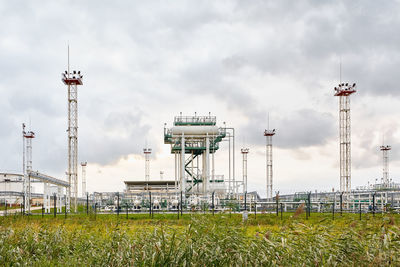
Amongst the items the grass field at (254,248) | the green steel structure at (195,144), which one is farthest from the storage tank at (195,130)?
the grass field at (254,248)

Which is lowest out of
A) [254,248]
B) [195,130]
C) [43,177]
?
[43,177]

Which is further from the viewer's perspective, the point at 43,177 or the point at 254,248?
the point at 43,177

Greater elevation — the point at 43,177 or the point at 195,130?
the point at 195,130

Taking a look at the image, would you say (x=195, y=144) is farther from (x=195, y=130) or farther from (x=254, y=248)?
(x=254, y=248)

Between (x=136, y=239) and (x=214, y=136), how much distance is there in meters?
30.8

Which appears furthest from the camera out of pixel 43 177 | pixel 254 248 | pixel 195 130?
pixel 195 130

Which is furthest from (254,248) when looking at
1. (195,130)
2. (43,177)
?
(195,130)

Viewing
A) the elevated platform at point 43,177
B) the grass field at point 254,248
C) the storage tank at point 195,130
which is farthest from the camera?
the storage tank at point 195,130

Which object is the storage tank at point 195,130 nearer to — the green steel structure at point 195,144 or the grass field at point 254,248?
the green steel structure at point 195,144

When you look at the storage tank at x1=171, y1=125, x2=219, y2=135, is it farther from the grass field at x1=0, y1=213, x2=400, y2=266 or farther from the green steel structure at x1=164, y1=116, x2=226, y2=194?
the grass field at x1=0, y1=213, x2=400, y2=266

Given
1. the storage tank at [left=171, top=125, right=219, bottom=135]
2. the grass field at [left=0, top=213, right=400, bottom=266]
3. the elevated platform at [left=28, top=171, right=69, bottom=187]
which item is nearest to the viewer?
the grass field at [left=0, top=213, right=400, bottom=266]

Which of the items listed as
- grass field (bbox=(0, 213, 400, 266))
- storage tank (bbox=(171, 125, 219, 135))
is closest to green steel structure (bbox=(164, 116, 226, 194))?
storage tank (bbox=(171, 125, 219, 135))

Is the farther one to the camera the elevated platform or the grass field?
the elevated platform

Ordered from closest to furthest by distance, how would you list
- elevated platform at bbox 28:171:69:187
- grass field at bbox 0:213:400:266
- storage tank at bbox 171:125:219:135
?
grass field at bbox 0:213:400:266, elevated platform at bbox 28:171:69:187, storage tank at bbox 171:125:219:135
